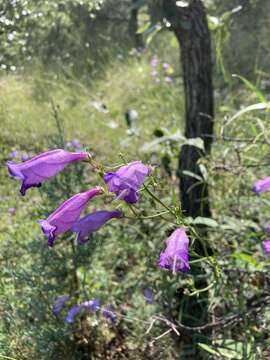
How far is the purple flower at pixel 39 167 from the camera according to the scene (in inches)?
48.0

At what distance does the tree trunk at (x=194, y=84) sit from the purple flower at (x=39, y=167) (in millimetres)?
1259

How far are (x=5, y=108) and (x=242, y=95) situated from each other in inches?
122

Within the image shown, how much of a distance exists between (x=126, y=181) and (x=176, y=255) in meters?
0.24

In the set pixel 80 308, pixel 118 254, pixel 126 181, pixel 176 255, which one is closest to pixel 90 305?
pixel 80 308

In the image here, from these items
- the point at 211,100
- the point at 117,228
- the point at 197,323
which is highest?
the point at 211,100

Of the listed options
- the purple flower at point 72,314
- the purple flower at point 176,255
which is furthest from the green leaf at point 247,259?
the purple flower at point 176,255

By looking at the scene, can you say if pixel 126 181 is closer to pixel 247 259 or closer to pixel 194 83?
pixel 247 259

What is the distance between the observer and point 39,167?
Result: 123 cm

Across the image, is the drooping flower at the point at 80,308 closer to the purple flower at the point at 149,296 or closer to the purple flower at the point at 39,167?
the purple flower at the point at 149,296

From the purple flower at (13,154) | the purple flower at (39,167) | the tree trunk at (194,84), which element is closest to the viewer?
the purple flower at (39,167)

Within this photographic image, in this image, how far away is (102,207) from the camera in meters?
3.39

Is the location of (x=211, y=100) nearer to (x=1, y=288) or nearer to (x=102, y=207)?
(x=102, y=207)

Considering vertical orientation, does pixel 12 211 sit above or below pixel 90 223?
below

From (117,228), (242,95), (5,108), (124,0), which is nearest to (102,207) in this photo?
(117,228)
